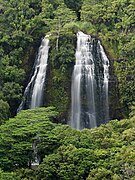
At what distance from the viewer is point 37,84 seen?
26406mm

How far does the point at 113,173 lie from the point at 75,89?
12.9 m

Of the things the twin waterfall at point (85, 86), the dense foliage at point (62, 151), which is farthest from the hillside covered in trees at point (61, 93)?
the twin waterfall at point (85, 86)

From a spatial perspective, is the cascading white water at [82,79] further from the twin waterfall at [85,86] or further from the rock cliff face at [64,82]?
the rock cliff face at [64,82]

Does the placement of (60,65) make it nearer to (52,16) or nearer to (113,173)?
(52,16)

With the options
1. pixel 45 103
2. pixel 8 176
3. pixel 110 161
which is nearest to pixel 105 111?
pixel 45 103

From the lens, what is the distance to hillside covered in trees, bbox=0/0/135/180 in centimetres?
1406

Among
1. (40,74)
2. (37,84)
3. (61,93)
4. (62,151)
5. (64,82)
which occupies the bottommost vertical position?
(62,151)

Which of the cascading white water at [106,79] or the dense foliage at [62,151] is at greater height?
the cascading white water at [106,79]

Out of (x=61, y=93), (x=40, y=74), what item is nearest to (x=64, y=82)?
(x=61, y=93)

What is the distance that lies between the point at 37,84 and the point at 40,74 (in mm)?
946

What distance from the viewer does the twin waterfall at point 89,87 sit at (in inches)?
973

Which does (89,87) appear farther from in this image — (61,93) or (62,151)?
(62,151)

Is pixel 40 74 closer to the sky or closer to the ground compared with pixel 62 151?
closer to the sky

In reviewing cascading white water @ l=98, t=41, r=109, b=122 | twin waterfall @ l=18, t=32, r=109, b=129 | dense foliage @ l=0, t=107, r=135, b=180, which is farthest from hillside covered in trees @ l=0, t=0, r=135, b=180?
twin waterfall @ l=18, t=32, r=109, b=129
